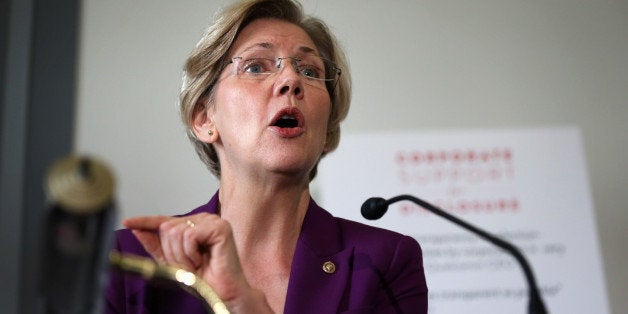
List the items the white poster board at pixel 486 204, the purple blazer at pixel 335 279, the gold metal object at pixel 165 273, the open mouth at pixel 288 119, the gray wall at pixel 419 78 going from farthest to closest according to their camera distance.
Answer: the gray wall at pixel 419 78
the white poster board at pixel 486 204
the open mouth at pixel 288 119
the purple blazer at pixel 335 279
the gold metal object at pixel 165 273

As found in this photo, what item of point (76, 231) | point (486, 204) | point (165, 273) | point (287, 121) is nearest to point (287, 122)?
point (287, 121)

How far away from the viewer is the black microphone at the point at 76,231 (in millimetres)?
534

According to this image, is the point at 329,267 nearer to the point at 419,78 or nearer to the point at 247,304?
the point at 247,304

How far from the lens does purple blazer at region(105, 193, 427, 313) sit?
1.53 meters

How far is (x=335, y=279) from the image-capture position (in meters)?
1.63

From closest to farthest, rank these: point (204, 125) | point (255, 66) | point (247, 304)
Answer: point (247, 304), point (255, 66), point (204, 125)

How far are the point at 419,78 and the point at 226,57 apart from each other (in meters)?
1.88

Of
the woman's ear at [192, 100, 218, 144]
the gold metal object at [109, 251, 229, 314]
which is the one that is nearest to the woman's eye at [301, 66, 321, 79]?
the woman's ear at [192, 100, 218, 144]

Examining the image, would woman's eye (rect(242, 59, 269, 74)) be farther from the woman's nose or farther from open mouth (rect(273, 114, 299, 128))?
open mouth (rect(273, 114, 299, 128))

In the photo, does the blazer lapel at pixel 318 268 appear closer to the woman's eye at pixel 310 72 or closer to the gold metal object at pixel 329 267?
the gold metal object at pixel 329 267

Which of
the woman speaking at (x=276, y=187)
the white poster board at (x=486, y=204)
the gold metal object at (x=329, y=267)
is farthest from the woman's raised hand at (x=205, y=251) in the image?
the white poster board at (x=486, y=204)

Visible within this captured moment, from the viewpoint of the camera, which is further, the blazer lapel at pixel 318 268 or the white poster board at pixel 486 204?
the white poster board at pixel 486 204

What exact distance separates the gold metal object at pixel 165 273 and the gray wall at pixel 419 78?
7.60 feet

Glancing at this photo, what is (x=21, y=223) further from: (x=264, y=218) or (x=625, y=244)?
(x=625, y=244)
